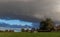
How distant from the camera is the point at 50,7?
2.06 m

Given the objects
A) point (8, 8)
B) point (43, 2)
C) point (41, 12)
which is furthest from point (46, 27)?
point (8, 8)

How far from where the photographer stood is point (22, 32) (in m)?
1.90

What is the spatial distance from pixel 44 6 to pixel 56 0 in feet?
0.61

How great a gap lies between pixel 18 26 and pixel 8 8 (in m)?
0.28

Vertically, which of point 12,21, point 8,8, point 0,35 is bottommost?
point 0,35

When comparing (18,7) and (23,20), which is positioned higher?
(18,7)

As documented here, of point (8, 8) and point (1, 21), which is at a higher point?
point (8, 8)

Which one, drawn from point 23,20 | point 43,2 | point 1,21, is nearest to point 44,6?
point 43,2

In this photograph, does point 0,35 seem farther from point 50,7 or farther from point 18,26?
point 50,7

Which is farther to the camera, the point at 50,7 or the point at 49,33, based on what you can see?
the point at 50,7

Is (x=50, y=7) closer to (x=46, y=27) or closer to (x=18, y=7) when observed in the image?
(x=46, y=27)

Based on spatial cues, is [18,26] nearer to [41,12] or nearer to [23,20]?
[23,20]

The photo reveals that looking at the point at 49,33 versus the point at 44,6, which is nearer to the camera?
the point at 49,33

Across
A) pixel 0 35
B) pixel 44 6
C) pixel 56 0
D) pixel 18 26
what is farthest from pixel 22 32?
pixel 56 0
